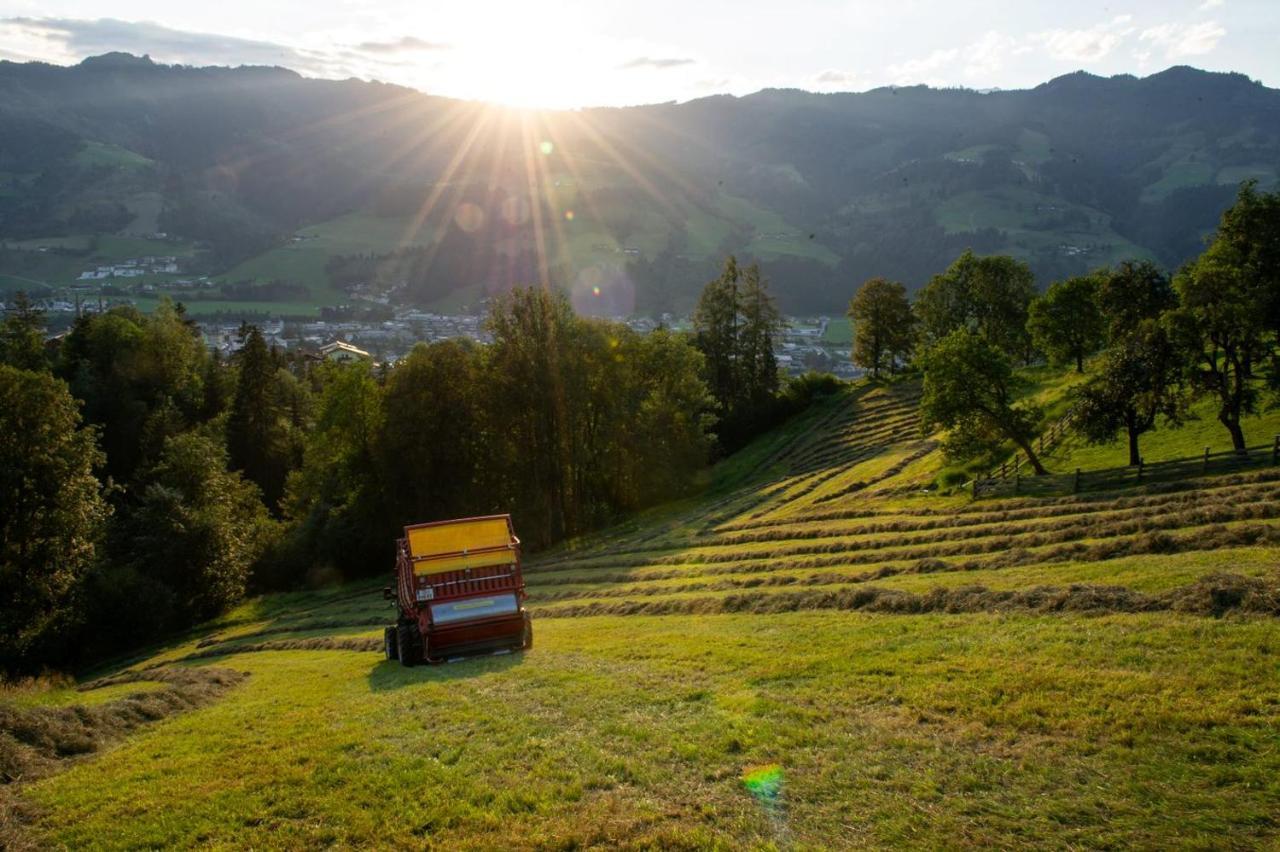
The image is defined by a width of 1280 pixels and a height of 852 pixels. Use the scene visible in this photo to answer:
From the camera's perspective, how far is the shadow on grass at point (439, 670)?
741 inches

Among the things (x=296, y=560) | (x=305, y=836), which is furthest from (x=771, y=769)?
(x=296, y=560)

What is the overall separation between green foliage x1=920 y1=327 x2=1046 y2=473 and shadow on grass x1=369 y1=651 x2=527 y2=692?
26994 millimetres

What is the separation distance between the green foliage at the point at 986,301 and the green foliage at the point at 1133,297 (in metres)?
43.4

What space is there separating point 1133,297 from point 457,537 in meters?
32.9

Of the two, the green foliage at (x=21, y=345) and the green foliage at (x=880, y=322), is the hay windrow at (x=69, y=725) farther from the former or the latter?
the green foliage at (x=880, y=322)

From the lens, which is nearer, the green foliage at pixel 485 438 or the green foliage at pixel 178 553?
the green foliage at pixel 178 553

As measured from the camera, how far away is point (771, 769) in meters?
10.6

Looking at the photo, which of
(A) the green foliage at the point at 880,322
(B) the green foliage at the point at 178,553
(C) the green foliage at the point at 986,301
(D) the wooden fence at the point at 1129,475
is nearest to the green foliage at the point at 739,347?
(A) the green foliage at the point at 880,322

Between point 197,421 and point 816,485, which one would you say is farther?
point 197,421

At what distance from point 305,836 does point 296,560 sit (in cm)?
5291

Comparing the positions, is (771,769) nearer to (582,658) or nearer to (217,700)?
(582,658)

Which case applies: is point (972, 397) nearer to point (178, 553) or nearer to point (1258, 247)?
point (1258, 247)

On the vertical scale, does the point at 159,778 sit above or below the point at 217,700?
above

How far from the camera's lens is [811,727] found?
1204 cm
